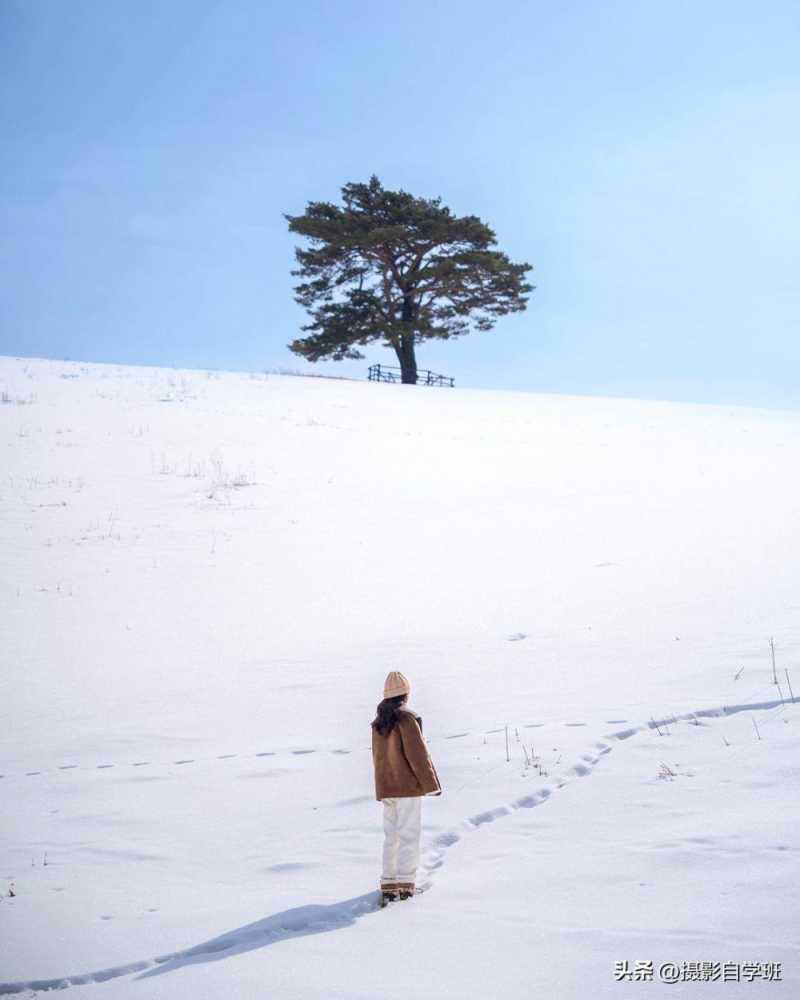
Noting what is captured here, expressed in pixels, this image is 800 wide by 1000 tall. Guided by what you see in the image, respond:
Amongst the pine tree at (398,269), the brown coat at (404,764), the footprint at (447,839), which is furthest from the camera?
the pine tree at (398,269)

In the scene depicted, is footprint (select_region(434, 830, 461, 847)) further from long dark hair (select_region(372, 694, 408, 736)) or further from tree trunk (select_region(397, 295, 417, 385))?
tree trunk (select_region(397, 295, 417, 385))

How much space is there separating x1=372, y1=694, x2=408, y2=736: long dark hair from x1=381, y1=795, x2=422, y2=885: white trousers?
16.7 inches

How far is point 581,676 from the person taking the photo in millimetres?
9117

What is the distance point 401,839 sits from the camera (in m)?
5.34

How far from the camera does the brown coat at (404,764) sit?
212 inches

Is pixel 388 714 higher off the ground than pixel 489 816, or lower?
higher

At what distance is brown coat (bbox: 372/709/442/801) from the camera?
5.39 meters

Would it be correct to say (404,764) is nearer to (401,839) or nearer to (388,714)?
(388,714)

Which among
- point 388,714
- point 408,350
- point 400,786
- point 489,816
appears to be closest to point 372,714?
point 489,816

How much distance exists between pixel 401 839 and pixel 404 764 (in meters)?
0.43

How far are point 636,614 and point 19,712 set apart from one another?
280 inches

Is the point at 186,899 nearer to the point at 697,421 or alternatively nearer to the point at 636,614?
the point at 636,614

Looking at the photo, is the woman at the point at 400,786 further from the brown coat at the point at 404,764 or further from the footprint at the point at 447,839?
the footprint at the point at 447,839

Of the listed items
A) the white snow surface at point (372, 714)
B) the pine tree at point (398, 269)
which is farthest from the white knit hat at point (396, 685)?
the pine tree at point (398, 269)
